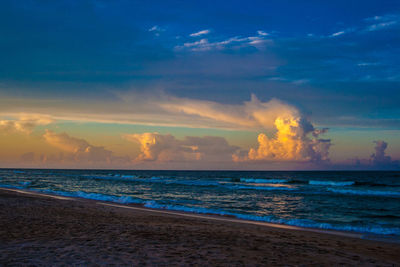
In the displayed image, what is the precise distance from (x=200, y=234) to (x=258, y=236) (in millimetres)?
2216

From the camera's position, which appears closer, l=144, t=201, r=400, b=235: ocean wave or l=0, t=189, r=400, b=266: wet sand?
l=0, t=189, r=400, b=266: wet sand

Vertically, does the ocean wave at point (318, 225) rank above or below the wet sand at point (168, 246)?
below

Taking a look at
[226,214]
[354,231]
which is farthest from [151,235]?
[354,231]

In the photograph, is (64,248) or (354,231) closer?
(64,248)

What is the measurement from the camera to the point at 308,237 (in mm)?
11883

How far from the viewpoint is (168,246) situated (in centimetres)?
917

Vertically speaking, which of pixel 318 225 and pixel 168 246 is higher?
pixel 168 246

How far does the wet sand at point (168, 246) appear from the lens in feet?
25.0

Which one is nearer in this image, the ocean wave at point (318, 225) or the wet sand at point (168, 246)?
the wet sand at point (168, 246)

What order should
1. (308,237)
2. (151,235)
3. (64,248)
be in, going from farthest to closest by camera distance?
(308,237), (151,235), (64,248)

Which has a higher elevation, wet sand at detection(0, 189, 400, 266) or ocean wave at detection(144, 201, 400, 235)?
wet sand at detection(0, 189, 400, 266)

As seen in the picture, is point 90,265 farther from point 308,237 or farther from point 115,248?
point 308,237

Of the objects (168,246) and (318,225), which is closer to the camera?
(168,246)

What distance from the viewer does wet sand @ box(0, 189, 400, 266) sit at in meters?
7.62
